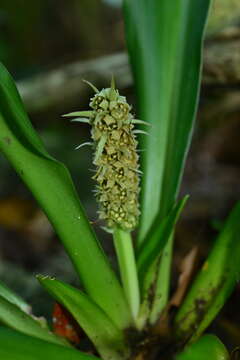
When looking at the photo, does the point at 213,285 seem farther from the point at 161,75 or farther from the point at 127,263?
the point at 161,75

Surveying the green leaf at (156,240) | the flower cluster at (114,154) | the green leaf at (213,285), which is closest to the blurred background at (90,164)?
the green leaf at (213,285)

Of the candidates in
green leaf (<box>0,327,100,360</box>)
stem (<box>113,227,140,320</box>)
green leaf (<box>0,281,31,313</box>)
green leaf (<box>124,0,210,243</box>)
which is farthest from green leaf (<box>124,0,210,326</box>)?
green leaf (<box>0,327,100,360</box>)

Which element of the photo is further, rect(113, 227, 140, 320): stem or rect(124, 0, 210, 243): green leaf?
rect(124, 0, 210, 243): green leaf

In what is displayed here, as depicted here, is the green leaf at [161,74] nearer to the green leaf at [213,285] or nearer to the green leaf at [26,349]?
the green leaf at [213,285]

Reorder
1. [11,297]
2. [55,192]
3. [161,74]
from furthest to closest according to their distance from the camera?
1. [161,74]
2. [11,297]
3. [55,192]

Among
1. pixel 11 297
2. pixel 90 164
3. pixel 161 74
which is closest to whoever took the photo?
pixel 11 297

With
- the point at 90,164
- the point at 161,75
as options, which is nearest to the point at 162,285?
the point at 161,75

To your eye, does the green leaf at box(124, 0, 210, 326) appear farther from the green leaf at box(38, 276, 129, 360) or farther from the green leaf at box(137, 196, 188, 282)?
the green leaf at box(38, 276, 129, 360)
